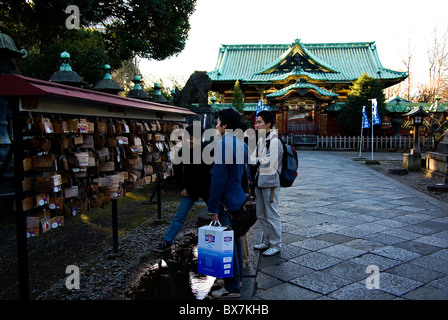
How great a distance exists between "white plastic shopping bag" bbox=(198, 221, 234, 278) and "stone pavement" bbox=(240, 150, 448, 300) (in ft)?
1.33

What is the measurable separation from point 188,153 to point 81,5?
8.21m

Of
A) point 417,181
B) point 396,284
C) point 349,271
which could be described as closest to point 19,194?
point 349,271

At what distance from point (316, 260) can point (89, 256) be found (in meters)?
2.80

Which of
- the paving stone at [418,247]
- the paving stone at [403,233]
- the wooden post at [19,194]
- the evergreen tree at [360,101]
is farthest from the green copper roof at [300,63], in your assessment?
the wooden post at [19,194]

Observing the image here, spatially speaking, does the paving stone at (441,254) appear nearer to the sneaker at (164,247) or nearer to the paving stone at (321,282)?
the paving stone at (321,282)

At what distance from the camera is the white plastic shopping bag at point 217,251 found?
293cm

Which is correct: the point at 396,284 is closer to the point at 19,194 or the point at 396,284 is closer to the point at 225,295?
the point at 225,295

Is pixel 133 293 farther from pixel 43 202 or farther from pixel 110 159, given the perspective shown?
pixel 110 159

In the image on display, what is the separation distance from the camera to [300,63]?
27.5m

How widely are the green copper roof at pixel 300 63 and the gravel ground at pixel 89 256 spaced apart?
22209mm

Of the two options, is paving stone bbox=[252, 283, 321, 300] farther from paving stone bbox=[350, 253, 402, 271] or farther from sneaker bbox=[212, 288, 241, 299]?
paving stone bbox=[350, 253, 402, 271]

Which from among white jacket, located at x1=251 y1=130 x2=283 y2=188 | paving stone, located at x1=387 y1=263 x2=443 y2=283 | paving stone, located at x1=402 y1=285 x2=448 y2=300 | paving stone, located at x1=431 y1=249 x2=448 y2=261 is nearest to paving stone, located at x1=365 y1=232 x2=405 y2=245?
paving stone, located at x1=431 y1=249 x2=448 y2=261
